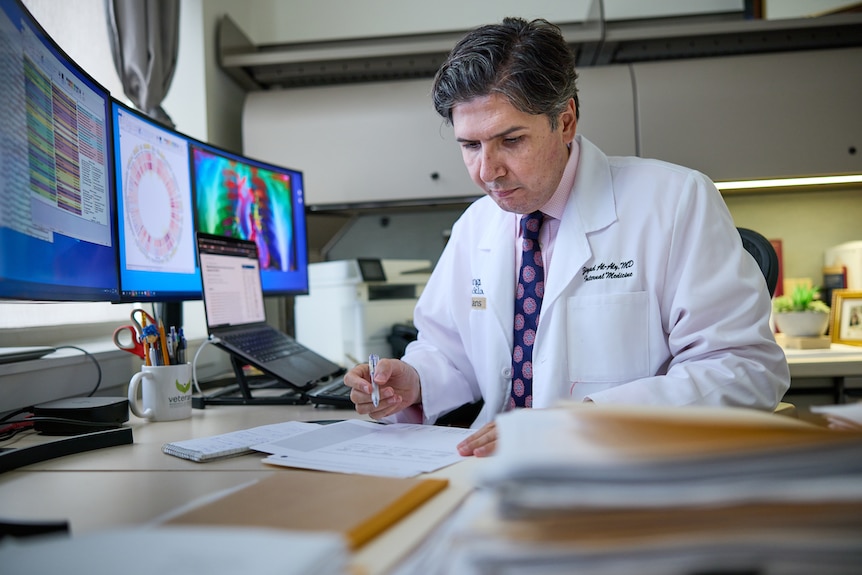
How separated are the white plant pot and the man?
3.89 feet

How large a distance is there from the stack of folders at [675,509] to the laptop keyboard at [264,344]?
107 cm

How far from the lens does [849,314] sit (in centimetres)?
226

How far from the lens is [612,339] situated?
1.21 metres

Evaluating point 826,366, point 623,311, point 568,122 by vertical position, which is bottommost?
point 826,366

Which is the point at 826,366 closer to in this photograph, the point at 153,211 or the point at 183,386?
the point at 183,386

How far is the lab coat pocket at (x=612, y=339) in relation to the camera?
1214 mm

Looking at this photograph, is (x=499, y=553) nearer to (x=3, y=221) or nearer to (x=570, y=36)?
(x=3, y=221)

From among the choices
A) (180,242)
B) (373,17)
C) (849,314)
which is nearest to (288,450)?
(180,242)

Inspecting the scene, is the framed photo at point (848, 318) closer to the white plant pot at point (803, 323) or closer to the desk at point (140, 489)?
the white plant pot at point (803, 323)

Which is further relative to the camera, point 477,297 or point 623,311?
point 477,297

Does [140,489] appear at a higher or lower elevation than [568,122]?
lower

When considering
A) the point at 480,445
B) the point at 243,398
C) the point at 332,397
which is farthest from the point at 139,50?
the point at 480,445

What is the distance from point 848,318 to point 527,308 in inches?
62.0

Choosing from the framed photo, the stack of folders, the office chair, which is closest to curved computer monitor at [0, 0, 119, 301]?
the stack of folders
